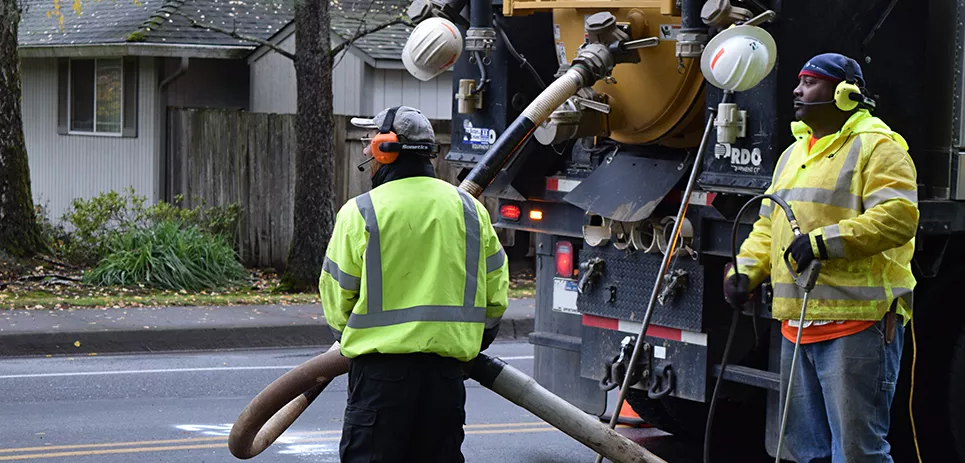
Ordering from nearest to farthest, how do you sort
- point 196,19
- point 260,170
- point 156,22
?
point 260,170
point 156,22
point 196,19

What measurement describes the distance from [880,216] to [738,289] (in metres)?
0.74

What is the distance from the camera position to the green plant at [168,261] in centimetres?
1412

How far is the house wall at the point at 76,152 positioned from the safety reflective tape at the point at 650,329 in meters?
12.3

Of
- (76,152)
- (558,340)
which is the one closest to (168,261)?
(76,152)

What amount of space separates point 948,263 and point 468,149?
2.37 m

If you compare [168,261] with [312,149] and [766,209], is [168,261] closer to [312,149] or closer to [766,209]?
[312,149]

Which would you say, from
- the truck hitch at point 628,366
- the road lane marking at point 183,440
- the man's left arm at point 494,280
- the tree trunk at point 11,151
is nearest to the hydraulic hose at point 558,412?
the man's left arm at point 494,280

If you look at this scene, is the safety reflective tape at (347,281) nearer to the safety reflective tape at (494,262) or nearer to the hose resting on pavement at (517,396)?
the hose resting on pavement at (517,396)

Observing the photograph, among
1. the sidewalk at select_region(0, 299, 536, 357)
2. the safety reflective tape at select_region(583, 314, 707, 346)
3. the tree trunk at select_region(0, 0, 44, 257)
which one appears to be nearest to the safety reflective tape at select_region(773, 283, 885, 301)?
the safety reflective tape at select_region(583, 314, 707, 346)

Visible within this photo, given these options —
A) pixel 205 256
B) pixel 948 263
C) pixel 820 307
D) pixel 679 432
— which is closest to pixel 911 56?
pixel 948 263

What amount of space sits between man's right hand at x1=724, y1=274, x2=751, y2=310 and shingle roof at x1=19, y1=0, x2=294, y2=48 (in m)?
13.1

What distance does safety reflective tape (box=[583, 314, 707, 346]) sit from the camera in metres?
6.15

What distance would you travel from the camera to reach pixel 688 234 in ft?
19.9

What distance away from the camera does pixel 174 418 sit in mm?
8258
